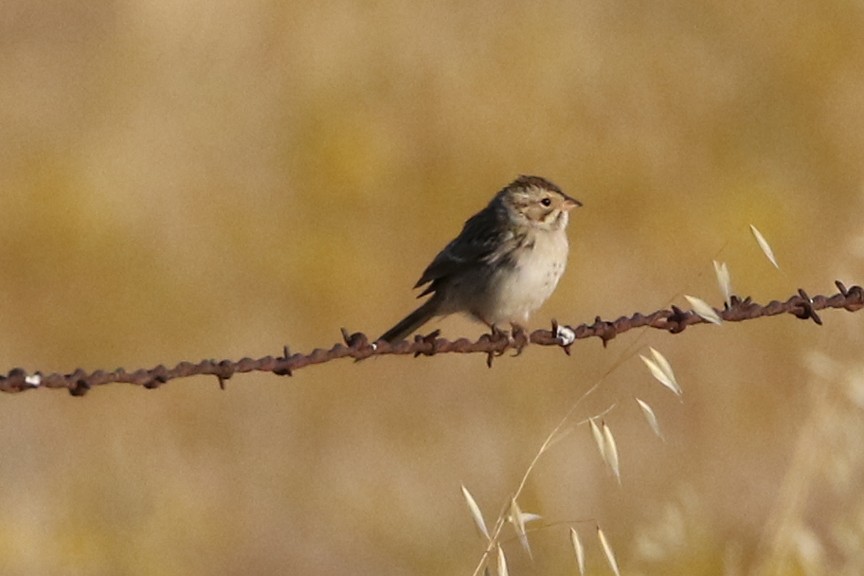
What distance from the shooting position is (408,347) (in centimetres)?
488

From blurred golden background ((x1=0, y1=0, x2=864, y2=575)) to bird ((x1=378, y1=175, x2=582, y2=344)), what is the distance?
3.82 ft

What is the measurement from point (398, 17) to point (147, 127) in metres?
2.55

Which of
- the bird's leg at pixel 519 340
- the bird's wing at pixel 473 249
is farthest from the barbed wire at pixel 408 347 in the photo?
the bird's wing at pixel 473 249

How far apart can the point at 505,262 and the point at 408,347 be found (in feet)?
A: 6.77

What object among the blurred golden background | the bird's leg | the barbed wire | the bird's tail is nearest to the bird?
the bird's tail

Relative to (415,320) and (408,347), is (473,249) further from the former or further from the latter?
(408,347)

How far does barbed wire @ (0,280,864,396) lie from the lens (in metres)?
4.16

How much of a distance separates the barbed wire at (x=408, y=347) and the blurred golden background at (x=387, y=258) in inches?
49.3

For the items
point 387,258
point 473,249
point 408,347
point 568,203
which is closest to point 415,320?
point 473,249

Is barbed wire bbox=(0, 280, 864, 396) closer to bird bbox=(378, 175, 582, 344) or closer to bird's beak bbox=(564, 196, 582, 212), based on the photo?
bird bbox=(378, 175, 582, 344)

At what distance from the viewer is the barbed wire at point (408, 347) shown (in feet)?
13.6

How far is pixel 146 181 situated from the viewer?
42.6ft

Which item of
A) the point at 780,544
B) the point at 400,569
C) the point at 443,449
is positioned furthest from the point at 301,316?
the point at 780,544

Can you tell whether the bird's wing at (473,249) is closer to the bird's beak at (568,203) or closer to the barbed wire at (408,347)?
the bird's beak at (568,203)
